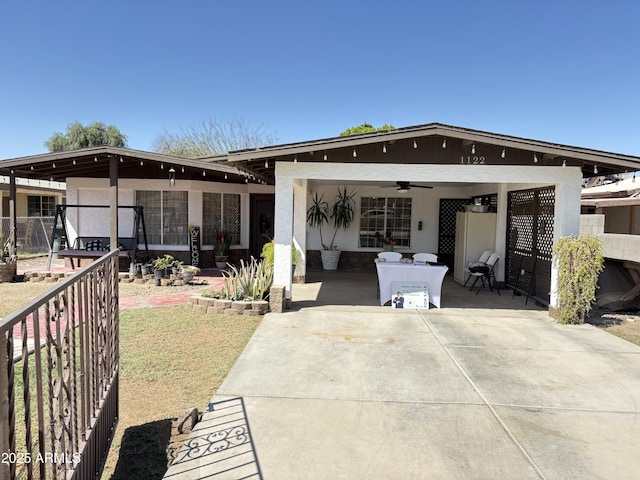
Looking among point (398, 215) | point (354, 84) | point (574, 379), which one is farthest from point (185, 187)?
point (354, 84)

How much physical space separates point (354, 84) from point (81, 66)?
1316 cm

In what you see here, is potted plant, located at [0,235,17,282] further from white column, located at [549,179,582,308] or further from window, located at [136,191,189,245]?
white column, located at [549,179,582,308]

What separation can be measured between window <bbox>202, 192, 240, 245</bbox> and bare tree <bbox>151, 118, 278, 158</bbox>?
14.2 metres

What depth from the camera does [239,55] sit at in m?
18.9

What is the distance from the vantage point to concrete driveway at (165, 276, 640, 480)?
118 inches

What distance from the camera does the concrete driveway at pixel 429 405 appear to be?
3010 millimetres

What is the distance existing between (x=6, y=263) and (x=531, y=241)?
39.9 ft

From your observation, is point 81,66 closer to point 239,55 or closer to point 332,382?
point 239,55

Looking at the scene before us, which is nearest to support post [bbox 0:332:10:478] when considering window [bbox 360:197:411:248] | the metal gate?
the metal gate

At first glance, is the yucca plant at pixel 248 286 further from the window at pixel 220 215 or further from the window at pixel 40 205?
the window at pixel 40 205

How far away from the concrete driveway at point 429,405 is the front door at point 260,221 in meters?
7.65

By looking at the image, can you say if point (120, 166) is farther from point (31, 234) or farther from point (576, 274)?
point (576, 274)

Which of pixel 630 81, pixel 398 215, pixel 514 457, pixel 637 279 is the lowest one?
pixel 514 457

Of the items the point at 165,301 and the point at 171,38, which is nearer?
the point at 165,301
